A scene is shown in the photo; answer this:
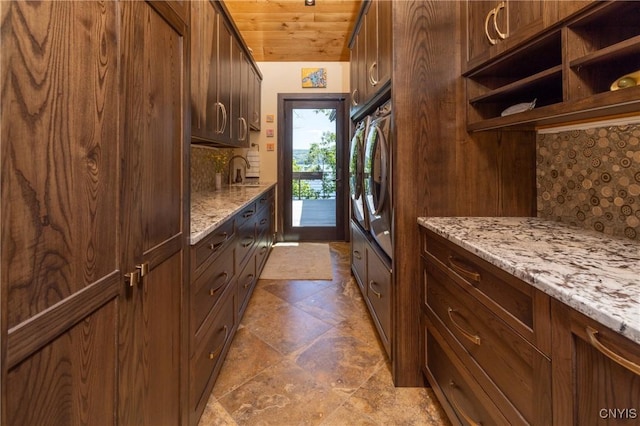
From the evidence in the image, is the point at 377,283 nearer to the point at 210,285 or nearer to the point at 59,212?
the point at 210,285

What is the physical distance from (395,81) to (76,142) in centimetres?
129

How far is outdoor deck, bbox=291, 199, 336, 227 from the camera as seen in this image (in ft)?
15.6

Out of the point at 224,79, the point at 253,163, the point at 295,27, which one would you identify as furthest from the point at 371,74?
the point at 253,163

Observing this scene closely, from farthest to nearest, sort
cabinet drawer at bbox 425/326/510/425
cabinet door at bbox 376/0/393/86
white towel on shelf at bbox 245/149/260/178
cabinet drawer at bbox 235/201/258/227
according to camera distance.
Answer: white towel on shelf at bbox 245/149/260/178, cabinet drawer at bbox 235/201/258/227, cabinet door at bbox 376/0/393/86, cabinet drawer at bbox 425/326/510/425

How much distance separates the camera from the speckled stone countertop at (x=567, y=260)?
569 millimetres

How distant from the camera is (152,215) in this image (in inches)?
34.2

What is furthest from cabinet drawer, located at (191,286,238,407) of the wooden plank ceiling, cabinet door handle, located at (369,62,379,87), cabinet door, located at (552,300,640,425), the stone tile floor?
the wooden plank ceiling

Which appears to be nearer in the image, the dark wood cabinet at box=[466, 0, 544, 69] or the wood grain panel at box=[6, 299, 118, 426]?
the wood grain panel at box=[6, 299, 118, 426]

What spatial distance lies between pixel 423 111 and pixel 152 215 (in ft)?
4.03

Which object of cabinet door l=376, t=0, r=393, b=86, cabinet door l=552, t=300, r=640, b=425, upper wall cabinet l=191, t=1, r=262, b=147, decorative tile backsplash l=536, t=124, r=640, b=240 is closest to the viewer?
cabinet door l=552, t=300, r=640, b=425

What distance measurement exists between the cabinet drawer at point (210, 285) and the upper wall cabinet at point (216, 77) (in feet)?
2.60

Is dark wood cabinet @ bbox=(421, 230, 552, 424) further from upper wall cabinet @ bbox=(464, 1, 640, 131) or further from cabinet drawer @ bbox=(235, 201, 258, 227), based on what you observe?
cabinet drawer @ bbox=(235, 201, 258, 227)

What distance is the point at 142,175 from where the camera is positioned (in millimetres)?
808

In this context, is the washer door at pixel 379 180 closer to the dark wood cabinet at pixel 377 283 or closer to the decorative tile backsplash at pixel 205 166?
the dark wood cabinet at pixel 377 283
